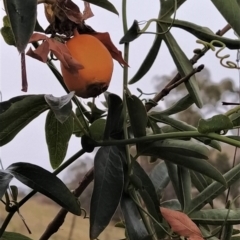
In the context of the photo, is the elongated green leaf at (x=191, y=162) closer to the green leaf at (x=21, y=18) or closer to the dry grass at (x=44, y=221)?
the green leaf at (x=21, y=18)

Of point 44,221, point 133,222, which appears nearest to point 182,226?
point 133,222

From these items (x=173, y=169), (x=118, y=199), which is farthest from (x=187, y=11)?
(x=118, y=199)

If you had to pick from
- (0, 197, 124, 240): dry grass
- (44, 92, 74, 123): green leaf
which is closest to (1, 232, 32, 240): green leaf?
(44, 92, 74, 123): green leaf

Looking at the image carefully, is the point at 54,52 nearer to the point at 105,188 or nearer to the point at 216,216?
the point at 105,188

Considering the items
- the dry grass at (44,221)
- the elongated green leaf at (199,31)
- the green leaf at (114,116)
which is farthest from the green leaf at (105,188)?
the dry grass at (44,221)

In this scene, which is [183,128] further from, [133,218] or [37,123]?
[37,123]

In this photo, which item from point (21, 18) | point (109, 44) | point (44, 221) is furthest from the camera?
point (44, 221)

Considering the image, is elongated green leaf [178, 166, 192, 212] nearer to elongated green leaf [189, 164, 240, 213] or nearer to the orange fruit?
elongated green leaf [189, 164, 240, 213]
